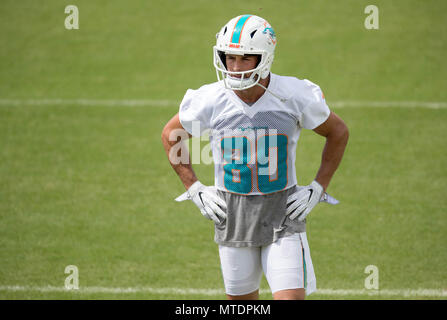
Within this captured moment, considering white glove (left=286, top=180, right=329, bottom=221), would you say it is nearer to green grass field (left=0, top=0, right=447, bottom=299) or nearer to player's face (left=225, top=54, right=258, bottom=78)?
player's face (left=225, top=54, right=258, bottom=78)

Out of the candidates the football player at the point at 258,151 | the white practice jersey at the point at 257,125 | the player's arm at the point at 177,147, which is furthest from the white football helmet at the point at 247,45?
the player's arm at the point at 177,147

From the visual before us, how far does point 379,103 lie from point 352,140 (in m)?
1.76

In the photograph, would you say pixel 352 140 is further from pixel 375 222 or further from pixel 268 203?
pixel 268 203

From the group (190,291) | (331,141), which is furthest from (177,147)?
(190,291)

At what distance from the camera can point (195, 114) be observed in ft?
14.7

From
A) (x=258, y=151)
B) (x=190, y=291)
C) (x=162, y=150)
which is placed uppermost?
(x=258, y=151)

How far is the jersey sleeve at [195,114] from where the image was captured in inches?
176

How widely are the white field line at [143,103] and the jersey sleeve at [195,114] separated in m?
7.45

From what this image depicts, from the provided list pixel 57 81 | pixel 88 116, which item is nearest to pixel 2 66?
pixel 57 81

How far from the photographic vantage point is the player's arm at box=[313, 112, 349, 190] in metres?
4.47

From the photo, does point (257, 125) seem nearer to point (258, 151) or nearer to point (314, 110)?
point (258, 151)

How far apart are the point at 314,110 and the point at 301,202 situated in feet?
2.10

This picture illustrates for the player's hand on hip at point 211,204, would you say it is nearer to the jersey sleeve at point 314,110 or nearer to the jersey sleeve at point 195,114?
the jersey sleeve at point 195,114

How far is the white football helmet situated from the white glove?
850 mm
